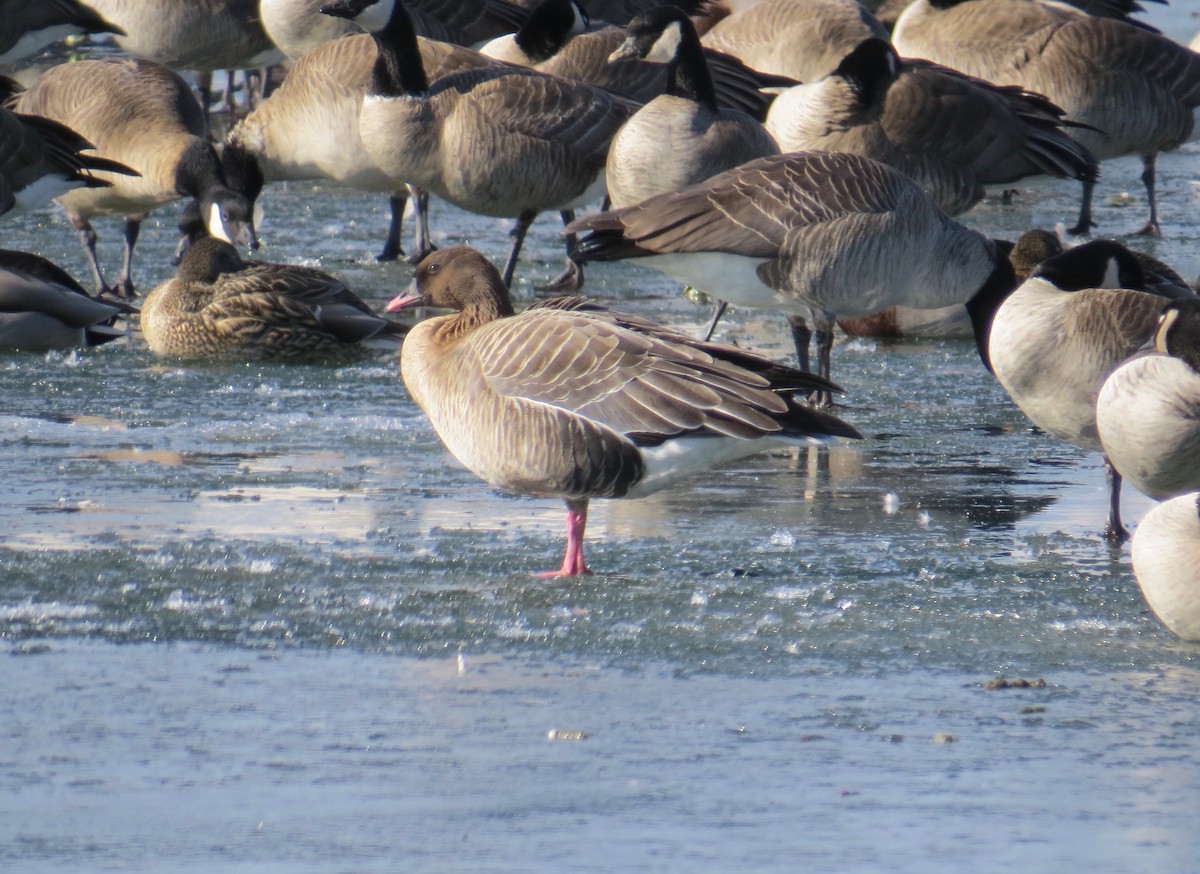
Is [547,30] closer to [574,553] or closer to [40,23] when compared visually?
[40,23]

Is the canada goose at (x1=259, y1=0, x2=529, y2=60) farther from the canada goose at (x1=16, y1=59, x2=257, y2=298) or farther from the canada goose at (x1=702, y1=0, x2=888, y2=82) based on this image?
the canada goose at (x1=16, y1=59, x2=257, y2=298)

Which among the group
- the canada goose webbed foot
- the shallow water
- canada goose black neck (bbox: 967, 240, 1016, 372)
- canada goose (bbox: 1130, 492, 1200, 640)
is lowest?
the shallow water

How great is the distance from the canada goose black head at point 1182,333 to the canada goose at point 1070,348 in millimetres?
358

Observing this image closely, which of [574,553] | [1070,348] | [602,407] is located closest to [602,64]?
[1070,348]

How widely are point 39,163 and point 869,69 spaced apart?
14.4ft

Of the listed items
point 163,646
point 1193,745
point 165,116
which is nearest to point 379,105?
point 165,116

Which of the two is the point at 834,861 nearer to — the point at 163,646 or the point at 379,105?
the point at 163,646

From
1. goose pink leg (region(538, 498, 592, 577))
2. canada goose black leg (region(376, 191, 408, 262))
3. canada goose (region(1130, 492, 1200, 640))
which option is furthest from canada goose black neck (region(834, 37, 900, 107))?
canada goose (region(1130, 492, 1200, 640))

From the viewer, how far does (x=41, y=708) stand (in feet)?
13.9

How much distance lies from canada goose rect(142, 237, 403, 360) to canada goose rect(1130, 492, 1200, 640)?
477 centimetres

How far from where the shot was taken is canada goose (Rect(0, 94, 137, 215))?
398 inches

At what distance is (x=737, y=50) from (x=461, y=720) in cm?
1076

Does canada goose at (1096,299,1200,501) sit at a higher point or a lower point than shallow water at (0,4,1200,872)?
higher

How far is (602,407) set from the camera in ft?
17.8
